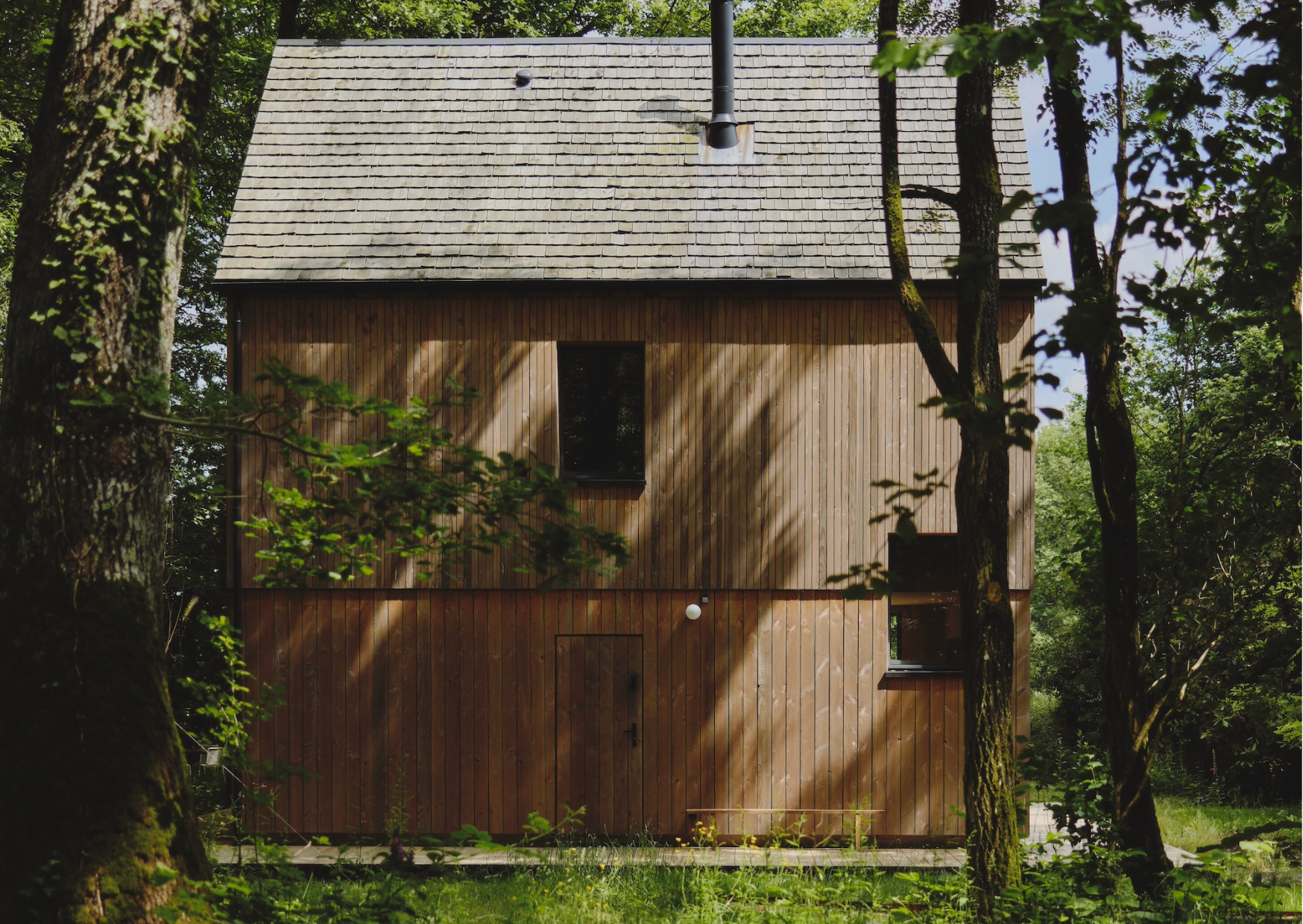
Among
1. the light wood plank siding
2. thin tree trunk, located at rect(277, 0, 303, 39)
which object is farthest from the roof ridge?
thin tree trunk, located at rect(277, 0, 303, 39)

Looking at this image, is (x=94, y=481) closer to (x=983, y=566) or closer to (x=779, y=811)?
(x=983, y=566)

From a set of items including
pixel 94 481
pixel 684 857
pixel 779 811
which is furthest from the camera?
pixel 779 811

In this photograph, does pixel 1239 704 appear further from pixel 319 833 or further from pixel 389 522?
pixel 389 522

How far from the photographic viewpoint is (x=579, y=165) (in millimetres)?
11430

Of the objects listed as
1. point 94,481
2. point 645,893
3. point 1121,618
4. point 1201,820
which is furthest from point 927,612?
point 94,481

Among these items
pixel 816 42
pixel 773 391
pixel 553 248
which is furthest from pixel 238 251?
pixel 816 42

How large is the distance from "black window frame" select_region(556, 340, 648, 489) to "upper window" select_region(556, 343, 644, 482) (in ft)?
0.03

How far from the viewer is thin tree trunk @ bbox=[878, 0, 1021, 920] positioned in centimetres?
589

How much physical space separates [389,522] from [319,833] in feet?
24.4

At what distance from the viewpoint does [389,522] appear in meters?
4.15

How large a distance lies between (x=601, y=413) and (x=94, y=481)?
675cm

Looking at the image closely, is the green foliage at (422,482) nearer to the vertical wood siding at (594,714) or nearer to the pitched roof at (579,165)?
the vertical wood siding at (594,714)

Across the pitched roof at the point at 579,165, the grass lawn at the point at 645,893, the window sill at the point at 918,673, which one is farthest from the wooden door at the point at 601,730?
the pitched roof at the point at 579,165

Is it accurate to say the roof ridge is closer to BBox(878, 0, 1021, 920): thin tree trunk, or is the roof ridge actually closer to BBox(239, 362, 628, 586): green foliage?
BBox(878, 0, 1021, 920): thin tree trunk
